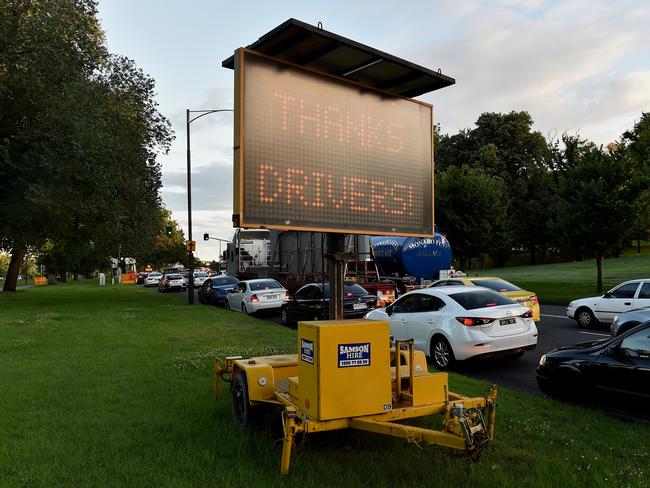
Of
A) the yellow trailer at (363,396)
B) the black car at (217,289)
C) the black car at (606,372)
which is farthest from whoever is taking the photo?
the black car at (217,289)

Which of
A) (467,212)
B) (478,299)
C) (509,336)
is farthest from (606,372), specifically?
(467,212)

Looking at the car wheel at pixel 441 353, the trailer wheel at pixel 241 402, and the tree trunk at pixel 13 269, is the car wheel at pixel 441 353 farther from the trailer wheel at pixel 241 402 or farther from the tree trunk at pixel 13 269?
the tree trunk at pixel 13 269

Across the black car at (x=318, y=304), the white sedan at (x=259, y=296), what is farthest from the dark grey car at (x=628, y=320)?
the white sedan at (x=259, y=296)

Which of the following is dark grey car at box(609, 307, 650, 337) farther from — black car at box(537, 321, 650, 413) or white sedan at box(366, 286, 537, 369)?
black car at box(537, 321, 650, 413)

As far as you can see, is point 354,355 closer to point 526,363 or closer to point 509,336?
point 509,336

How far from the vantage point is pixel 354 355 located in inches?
173

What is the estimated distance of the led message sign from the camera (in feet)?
15.1

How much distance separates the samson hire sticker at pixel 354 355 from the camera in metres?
4.34

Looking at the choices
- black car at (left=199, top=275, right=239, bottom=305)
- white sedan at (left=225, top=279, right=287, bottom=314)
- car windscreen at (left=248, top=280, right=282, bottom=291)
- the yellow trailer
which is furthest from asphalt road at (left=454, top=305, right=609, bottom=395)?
black car at (left=199, top=275, right=239, bottom=305)

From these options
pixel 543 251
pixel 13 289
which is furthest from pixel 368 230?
pixel 543 251

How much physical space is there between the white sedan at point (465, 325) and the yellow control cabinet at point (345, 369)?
4.86 m

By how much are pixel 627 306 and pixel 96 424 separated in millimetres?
12502

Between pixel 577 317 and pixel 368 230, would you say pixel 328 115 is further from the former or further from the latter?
pixel 577 317

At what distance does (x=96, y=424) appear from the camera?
5812mm
